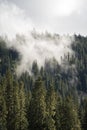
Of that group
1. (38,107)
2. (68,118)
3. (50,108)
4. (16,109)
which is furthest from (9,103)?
(68,118)

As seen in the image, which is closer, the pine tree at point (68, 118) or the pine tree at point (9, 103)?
the pine tree at point (9, 103)

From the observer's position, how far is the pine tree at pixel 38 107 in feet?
256

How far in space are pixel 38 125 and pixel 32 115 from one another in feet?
9.33

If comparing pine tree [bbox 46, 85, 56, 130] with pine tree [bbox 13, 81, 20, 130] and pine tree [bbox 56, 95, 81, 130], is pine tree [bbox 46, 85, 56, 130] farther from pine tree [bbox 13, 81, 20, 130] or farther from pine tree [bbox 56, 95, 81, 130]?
pine tree [bbox 13, 81, 20, 130]

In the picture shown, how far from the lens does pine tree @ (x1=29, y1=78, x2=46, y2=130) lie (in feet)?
256

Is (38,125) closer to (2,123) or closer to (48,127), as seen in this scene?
(48,127)

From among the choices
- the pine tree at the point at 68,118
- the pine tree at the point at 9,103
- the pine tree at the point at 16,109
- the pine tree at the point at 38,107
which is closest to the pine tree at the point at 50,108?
the pine tree at the point at 38,107

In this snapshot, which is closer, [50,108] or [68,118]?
[50,108]

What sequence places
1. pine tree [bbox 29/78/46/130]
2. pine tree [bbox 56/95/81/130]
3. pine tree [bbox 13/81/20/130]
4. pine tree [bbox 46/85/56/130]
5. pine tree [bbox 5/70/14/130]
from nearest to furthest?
pine tree [bbox 46/85/56/130] < pine tree [bbox 29/78/46/130] < pine tree [bbox 13/81/20/130] < pine tree [bbox 5/70/14/130] < pine tree [bbox 56/95/81/130]

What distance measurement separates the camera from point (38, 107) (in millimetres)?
78500

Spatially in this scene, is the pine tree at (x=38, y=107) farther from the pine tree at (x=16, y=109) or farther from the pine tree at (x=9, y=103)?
the pine tree at (x=9, y=103)

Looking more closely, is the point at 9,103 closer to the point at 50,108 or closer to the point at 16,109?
the point at 16,109

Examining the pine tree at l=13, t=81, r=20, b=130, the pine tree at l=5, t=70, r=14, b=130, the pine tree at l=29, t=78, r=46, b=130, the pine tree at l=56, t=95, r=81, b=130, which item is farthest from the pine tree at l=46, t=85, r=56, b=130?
the pine tree at l=5, t=70, r=14, b=130

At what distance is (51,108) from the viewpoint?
259ft
